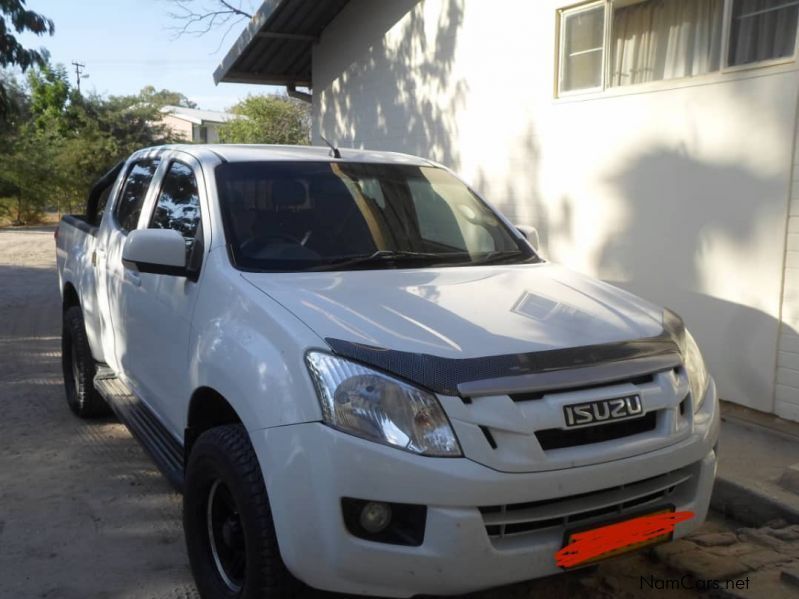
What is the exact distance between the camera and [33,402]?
232 inches

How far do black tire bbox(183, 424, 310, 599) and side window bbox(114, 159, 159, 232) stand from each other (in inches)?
82.1

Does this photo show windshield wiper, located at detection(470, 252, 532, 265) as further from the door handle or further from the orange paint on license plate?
the door handle

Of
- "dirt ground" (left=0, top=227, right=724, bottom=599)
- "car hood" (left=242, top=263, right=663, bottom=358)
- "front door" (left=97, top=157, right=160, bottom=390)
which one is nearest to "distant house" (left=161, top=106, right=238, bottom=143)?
"dirt ground" (left=0, top=227, right=724, bottom=599)

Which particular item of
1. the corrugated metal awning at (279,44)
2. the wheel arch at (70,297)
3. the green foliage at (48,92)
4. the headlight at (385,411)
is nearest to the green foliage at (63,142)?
the green foliage at (48,92)

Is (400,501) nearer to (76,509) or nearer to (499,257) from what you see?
(499,257)

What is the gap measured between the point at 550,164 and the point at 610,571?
4558mm

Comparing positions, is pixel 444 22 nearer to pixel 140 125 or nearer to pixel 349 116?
pixel 349 116

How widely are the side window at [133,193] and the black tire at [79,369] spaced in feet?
3.22

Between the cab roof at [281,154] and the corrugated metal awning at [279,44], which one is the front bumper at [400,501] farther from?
the corrugated metal awning at [279,44]

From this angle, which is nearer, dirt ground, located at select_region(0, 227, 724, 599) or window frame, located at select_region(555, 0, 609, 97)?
dirt ground, located at select_region(0, 227, 724, 599)

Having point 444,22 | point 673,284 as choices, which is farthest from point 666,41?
point 444,22

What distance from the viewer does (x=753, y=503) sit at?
4.00m

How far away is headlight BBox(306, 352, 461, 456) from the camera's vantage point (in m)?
2.29

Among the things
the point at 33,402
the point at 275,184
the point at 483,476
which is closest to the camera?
the point at 483,476
